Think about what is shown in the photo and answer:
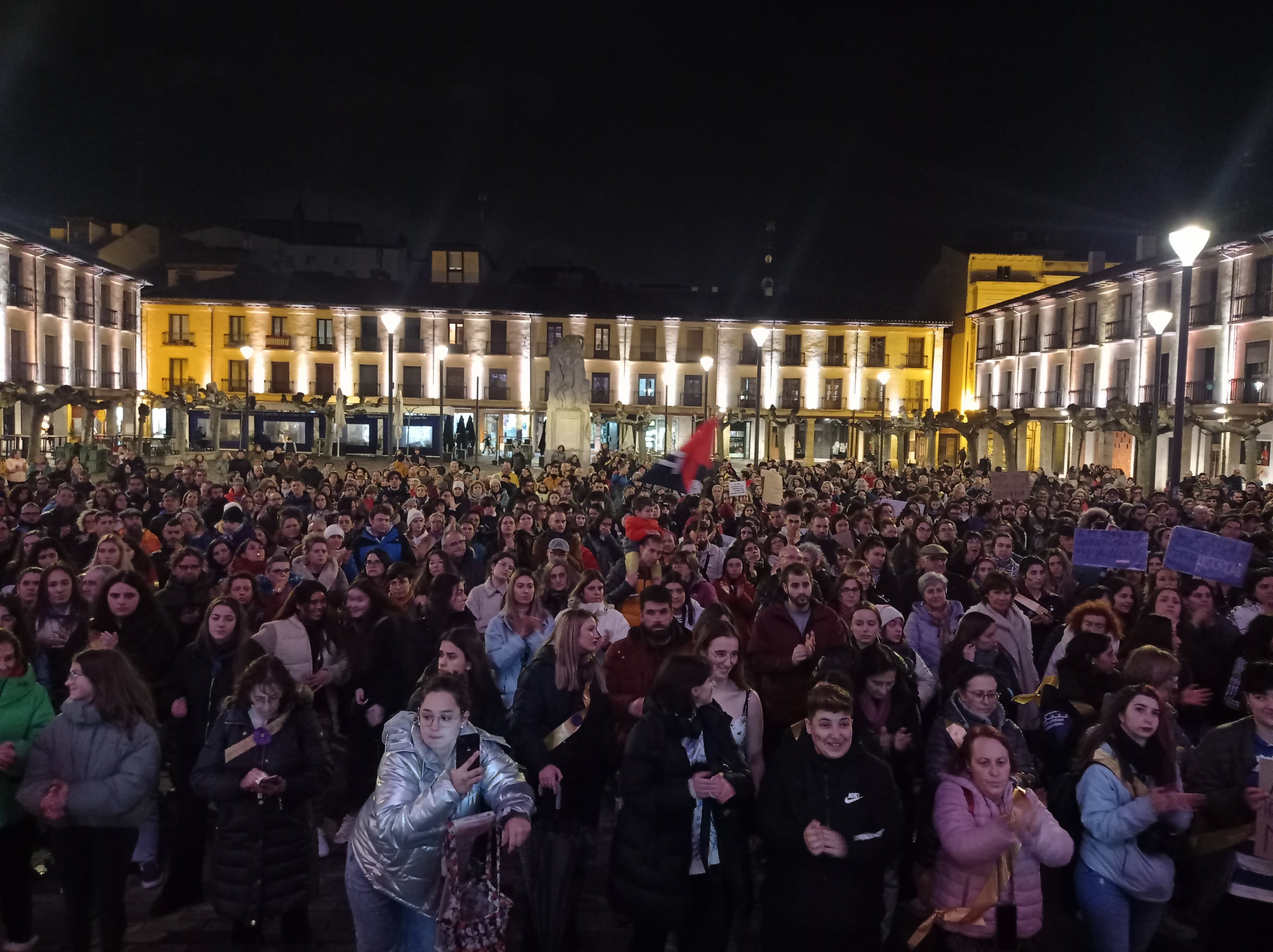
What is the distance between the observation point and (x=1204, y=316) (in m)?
32.8

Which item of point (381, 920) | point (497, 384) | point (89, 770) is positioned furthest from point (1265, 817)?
point (497, 384)

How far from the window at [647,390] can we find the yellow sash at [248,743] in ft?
156

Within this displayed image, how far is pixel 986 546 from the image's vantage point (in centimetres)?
898

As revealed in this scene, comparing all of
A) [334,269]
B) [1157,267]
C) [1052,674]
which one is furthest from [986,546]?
[334,269]

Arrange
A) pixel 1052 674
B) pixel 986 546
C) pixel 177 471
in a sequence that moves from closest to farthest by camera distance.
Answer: pixel 1052 674, pixel 986 546, pixel 177 471

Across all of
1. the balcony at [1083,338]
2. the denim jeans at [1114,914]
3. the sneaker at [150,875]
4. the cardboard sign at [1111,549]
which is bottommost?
the sneaker at [150,875]

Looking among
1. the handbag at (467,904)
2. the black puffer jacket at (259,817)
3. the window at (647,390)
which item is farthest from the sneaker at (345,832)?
the window at (647,390)

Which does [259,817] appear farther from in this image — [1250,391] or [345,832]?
[1250,391]

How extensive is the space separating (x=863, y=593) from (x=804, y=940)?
3367mm

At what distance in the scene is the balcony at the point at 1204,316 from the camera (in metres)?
32.2

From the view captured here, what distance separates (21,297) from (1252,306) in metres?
43.1

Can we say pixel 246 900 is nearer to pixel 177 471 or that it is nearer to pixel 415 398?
pixel 177 471

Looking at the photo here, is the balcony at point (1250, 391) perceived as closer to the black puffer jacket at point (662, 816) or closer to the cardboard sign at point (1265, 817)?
the cardboard sign at point (1265, 817)

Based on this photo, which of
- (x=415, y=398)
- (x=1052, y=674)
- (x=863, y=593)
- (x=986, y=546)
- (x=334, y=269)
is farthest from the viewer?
(x=334, y=269)
